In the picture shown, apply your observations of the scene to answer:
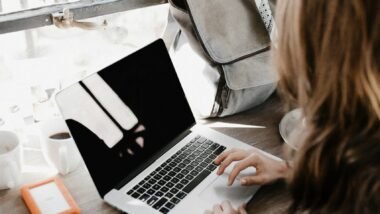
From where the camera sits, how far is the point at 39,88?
1289mm

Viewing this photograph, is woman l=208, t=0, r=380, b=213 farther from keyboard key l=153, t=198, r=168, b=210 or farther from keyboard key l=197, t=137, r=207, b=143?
keyboard key l=197, t=137, r=207, b=143

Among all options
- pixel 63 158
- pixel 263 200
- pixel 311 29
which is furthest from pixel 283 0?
pixel 63 158

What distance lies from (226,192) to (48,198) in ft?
1.16

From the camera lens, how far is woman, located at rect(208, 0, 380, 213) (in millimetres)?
660

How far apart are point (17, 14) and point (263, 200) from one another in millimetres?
716

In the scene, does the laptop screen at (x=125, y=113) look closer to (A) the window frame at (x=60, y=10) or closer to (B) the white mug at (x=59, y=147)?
(B) the white mug at (x=59, y=147)

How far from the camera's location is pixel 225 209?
0.94m

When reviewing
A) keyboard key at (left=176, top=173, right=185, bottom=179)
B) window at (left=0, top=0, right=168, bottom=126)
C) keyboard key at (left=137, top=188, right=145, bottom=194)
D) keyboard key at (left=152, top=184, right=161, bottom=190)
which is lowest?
keyboard key at (left=176, top=173, right=185, bottom=179)

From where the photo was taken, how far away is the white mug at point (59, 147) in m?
1.04

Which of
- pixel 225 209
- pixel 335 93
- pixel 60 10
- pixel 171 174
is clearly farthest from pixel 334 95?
pixel 60 10

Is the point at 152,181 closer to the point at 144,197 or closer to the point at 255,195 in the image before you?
the point at 144,197

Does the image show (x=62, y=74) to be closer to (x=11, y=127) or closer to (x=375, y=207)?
(x=11, y=127)

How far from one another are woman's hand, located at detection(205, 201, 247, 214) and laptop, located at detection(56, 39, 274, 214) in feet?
0.08

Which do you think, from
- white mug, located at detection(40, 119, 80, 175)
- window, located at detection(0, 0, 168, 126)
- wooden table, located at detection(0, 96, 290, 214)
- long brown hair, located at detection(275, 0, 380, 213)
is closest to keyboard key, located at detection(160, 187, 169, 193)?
wooden table, located at detection(0, 96, 290, 214)
